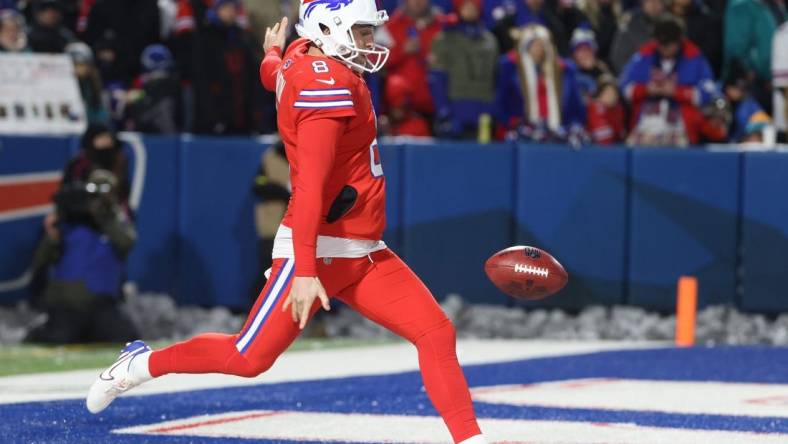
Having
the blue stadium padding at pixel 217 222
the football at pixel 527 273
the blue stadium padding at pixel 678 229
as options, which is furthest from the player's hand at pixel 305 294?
the blue stadium padding at pixel 678 229

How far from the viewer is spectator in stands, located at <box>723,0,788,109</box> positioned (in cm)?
1441

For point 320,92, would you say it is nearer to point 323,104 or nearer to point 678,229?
point 323,104

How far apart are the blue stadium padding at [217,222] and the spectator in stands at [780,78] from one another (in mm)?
4634

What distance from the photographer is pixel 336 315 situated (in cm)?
1312

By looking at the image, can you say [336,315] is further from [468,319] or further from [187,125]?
[187,125]

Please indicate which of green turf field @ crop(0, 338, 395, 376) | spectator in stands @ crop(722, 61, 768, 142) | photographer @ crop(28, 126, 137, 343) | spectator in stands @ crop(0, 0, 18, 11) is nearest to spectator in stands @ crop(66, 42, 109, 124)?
spectator in stands @ crop(0, 0, 18, 11)

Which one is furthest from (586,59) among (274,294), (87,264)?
(274,294)

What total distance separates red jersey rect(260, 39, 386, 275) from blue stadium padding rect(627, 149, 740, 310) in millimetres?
7546

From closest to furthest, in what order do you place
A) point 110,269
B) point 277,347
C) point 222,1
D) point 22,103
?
point 277,347, point 110,269, point 22,103, point 222,1

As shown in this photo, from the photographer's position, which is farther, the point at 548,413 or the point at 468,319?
the point at 468,319

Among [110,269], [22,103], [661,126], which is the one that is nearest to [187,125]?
[22,103]

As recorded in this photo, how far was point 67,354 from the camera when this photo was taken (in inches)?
437

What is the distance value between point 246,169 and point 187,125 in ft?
3.85

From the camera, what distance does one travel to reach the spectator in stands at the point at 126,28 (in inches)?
565
